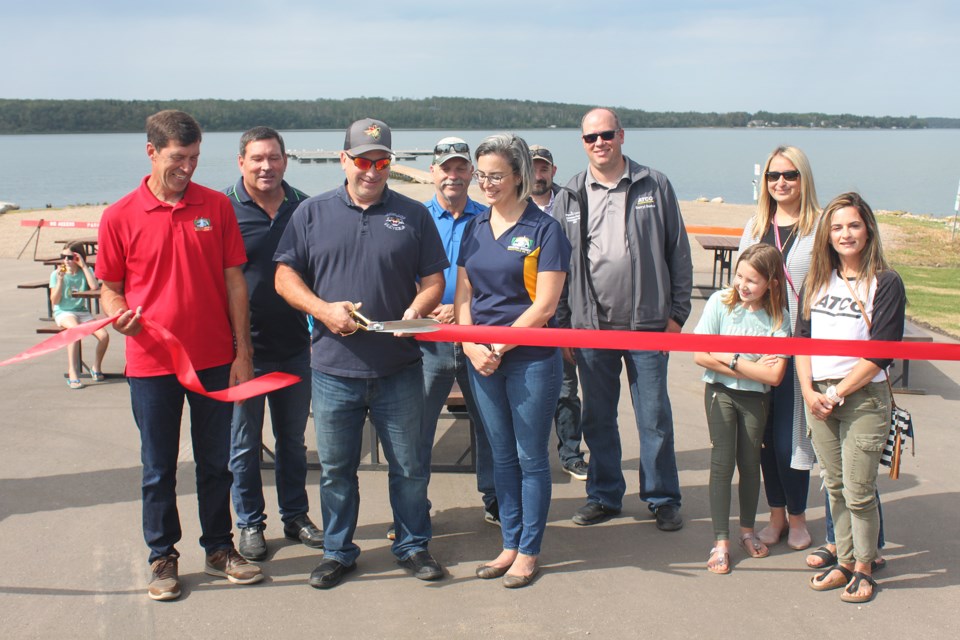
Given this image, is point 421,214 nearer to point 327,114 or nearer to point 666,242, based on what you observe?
point 666,242

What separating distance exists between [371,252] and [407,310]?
1.02 ft

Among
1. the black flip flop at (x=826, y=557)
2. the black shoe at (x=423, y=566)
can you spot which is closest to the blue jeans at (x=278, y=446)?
the black shoe at (x=423, y=566)

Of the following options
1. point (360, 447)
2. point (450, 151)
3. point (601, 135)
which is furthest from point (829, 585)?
point (450, 151)

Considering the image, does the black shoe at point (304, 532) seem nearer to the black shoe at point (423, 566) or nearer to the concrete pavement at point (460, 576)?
the concrete pavement at point (460, 576)

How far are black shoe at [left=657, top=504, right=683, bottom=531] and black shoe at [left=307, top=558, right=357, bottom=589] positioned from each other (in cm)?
173

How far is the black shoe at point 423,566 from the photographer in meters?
4.07

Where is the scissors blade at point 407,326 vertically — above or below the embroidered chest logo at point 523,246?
below

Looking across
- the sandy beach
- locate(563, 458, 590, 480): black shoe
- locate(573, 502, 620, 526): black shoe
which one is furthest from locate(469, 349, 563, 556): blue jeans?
the sandy beach

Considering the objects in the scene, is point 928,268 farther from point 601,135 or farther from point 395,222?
point 395,222

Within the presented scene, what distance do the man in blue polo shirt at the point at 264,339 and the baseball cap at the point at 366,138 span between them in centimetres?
60

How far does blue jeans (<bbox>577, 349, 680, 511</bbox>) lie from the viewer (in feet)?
15.3

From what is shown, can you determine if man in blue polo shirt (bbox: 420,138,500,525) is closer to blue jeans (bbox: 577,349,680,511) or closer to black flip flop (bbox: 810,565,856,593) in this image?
blue jeans (bbox: 577,349,680,511)

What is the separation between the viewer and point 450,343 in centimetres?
464

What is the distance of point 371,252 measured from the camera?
152 inches
